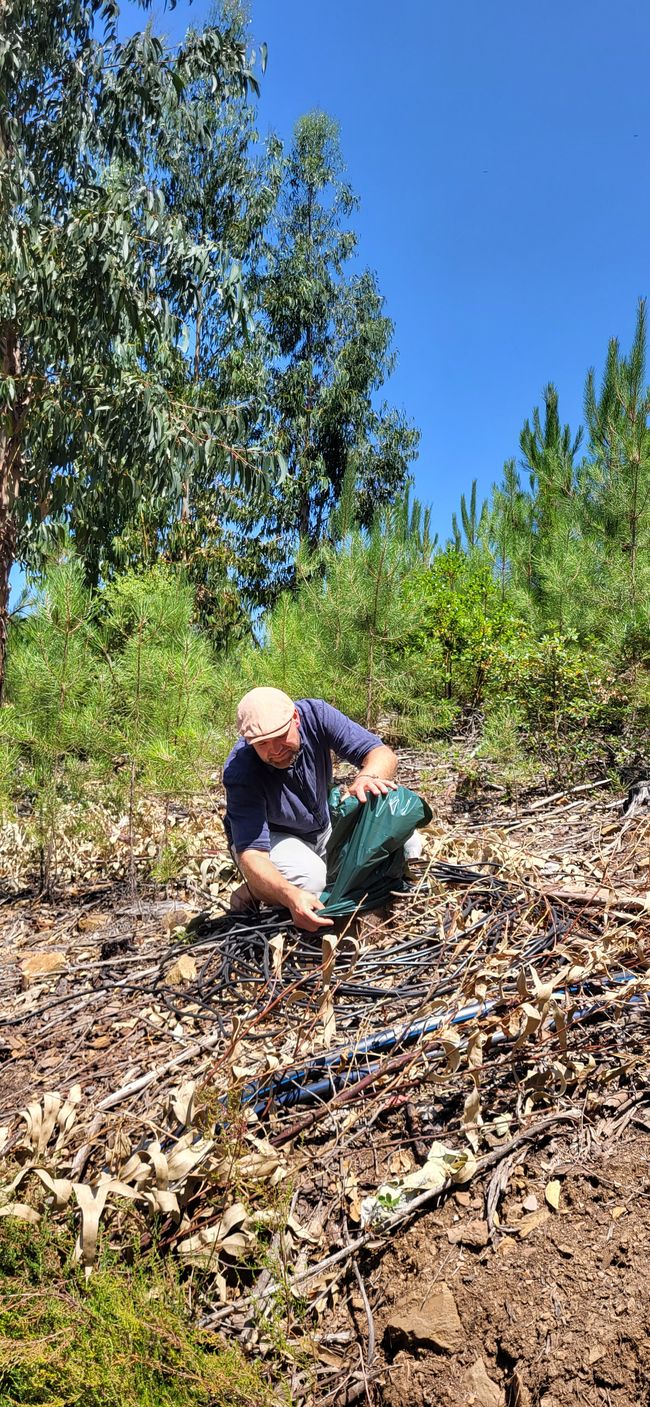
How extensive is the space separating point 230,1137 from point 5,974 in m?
1.58

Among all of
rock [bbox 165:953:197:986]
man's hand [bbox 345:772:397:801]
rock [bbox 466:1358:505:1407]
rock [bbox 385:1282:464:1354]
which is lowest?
rock [bbox 466:1358:505:1407]

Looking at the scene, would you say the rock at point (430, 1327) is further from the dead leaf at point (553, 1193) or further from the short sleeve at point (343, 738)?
the short sleeve at point (343, 738)

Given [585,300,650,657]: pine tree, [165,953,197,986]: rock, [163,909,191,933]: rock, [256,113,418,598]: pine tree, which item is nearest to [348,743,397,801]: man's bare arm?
[165,953,197,986]: rock

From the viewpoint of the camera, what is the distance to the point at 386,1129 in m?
2.01

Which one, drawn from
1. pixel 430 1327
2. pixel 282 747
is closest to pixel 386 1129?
pixel 430 1327

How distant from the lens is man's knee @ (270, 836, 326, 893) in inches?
118

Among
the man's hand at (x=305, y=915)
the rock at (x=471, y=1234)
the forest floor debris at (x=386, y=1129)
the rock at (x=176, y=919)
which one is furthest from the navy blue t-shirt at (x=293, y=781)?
the rock at (x=471, y=1234)

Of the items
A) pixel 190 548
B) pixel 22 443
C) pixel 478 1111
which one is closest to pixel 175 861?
pixel 478 1111

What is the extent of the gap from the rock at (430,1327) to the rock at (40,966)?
1886 millimetres

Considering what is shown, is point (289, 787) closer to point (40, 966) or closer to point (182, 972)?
point (182, 972)

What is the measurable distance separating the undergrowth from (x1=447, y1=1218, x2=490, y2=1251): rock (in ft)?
1.35

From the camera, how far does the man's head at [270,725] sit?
2.71m

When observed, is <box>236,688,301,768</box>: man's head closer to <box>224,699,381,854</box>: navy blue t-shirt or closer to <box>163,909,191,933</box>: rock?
<box>224,699,381,854</box>: navy blue t-shirt

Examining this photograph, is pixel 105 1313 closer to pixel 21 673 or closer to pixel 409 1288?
pixel 409 1288
